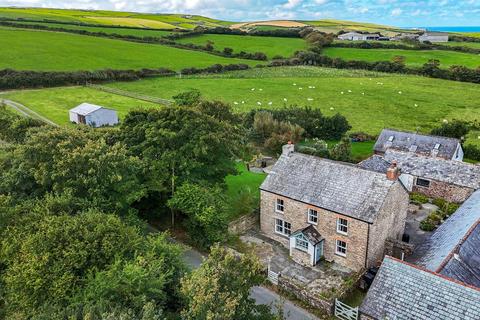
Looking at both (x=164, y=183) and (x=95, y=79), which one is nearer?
(x=164, y=183)

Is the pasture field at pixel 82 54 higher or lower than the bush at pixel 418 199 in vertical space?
higher

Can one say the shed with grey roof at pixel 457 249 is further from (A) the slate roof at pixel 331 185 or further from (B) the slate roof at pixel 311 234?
(B) the slate roof at pixel 311 234

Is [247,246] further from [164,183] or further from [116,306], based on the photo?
[116,306]

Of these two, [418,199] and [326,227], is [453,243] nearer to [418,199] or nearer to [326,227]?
[326,227]

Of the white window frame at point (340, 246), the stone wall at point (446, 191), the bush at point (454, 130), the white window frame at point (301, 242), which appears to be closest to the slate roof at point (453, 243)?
the white window frame at point (340, 246)

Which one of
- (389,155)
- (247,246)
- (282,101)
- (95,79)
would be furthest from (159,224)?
(95,79)

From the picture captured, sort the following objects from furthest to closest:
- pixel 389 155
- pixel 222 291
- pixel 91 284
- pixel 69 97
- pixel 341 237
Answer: pixel 69 97 < pixel 389 155 < pixel 341 237 < pixel 91 284 < pixel 222 291

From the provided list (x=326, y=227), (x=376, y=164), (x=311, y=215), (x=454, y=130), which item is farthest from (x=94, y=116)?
(x=454, y=130)
